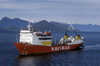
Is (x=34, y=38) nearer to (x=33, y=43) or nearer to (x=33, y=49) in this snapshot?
(x=33, y=43)

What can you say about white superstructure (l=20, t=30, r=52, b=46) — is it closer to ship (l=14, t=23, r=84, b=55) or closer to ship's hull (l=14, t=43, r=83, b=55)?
ship (l=14, t=23, r=84, b=55)

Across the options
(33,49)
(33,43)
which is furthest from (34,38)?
(33,49)

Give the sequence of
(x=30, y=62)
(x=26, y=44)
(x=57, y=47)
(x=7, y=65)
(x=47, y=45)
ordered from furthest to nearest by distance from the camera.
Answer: (x=57, y=47) → (x=47, y=45) → (x=26, y=44) → (x=30, y=62) → (x=7, y=65)

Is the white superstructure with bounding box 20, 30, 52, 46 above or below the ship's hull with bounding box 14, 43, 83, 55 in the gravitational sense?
above

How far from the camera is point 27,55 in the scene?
167ft

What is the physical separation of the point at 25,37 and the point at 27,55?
5909mm

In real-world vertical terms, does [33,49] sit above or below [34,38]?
below

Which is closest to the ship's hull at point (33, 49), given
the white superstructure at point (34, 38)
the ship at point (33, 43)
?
the ship at point (33, 43)

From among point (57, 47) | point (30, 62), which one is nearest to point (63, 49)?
point (57, 47)

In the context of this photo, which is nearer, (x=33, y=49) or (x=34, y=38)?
(x=33, y=49)

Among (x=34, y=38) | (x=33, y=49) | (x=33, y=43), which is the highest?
(x=34, y=38)

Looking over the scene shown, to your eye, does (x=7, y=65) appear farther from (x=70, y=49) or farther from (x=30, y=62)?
(x=70, y=49)

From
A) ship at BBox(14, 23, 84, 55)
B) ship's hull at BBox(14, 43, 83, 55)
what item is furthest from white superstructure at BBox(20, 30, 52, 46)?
ship's hull at BBox(14, 43, 83, 55)

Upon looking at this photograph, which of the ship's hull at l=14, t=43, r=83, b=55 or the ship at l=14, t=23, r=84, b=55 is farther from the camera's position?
the ship at l=14, t=23, r=84, b=55
